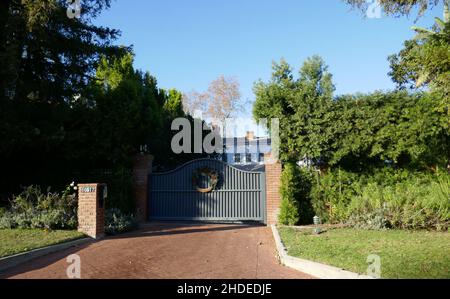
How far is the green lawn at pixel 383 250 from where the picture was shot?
17.9ft

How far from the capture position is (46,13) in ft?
36.0

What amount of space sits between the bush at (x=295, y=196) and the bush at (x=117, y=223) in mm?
4418

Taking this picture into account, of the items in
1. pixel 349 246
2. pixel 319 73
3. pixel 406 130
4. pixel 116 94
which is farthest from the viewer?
pixel 319 73

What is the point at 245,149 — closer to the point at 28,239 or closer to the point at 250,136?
the point at 250,136

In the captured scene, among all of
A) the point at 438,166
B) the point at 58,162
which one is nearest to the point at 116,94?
the point at 58,162

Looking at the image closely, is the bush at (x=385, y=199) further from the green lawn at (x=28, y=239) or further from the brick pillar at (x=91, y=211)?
the green lawn at (x=28, y=239)

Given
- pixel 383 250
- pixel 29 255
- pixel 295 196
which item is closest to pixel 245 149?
pixel 295 196

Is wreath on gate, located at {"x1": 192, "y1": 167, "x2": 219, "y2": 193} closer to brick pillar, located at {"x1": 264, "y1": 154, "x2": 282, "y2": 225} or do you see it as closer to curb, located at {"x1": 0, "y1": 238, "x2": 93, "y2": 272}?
brick pillar, located at {"x1": 264, "y1": 154, "x2": 282, "y2": 225}

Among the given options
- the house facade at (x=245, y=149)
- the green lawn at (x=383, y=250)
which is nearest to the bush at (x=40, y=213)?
the green lawn at (x=383, y=250)

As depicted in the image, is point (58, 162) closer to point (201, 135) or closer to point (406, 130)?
point (201, 135)

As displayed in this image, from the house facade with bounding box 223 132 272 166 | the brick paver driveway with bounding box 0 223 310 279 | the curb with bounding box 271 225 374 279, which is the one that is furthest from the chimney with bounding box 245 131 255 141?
the curb with bounding box 271 225 374 279

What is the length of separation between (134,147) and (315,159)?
622 centimetres

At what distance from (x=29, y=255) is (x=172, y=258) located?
261cm
